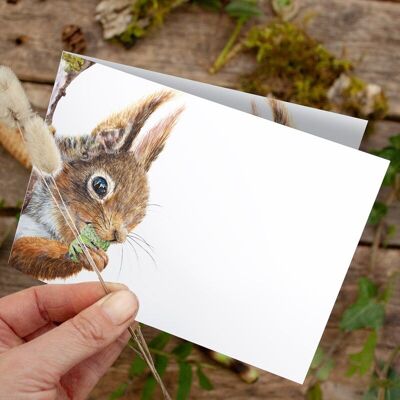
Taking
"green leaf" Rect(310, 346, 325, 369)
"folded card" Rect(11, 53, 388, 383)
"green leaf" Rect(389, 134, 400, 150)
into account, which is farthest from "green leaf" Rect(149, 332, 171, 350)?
"green leaf" Rect(389, 134, 400, 150)

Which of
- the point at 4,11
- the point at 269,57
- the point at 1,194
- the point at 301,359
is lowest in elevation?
the point at 301,359

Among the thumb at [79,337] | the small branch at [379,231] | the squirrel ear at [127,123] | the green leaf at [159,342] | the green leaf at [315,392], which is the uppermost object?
the squirrel ear at [127,123]

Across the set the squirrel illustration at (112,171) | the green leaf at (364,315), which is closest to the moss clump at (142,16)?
the squirrel illustration at (112,171)

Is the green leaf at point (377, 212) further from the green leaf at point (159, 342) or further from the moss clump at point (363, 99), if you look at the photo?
the green leaf at point (159, 342)

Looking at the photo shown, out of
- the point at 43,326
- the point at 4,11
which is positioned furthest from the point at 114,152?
the point at 4,11

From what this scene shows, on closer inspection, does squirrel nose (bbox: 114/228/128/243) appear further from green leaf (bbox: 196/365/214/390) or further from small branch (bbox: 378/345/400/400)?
small branch (bbox: 378/345/400/400)

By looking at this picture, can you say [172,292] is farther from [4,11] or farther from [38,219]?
[4,11]

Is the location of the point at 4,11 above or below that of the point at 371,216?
above
